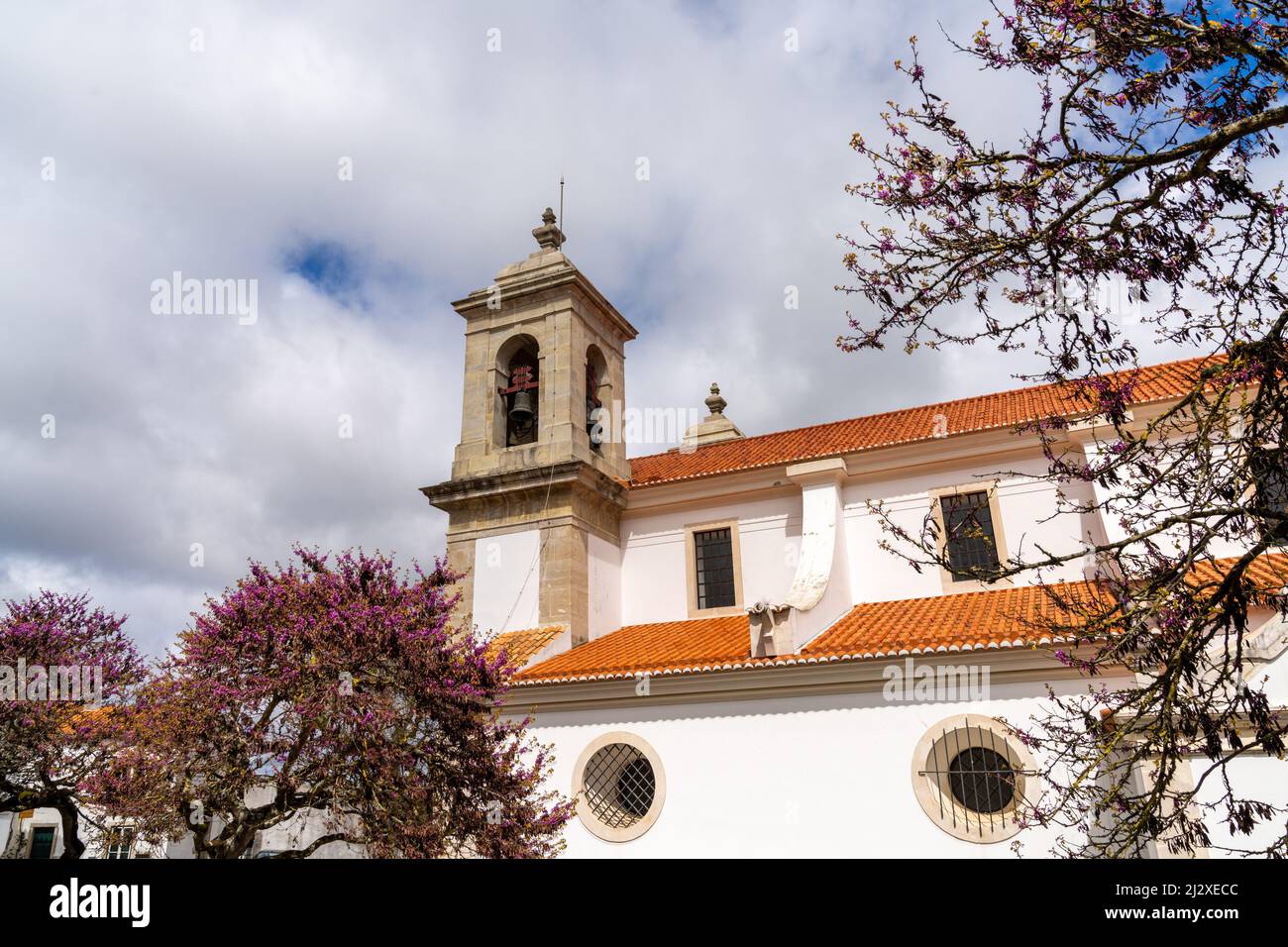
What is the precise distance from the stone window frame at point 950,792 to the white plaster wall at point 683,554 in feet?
16.5

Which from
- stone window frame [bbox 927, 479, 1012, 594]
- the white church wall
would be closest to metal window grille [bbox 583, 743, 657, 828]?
stone window frame [bbox 927, 479, 1012, 594]

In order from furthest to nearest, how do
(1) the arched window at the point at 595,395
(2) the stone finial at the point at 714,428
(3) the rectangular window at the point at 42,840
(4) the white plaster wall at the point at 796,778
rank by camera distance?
(2) the stone finial at the point at 714,428 → (3) the rectangular window at the point at 42,840 → (1) the arched window at the point at 595,395 → (4) the white plaster wall at the point at 796,778

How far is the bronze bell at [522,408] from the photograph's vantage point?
17.2 meters

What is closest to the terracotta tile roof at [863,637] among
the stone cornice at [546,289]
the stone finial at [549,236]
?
the stone cornice at [546,289]

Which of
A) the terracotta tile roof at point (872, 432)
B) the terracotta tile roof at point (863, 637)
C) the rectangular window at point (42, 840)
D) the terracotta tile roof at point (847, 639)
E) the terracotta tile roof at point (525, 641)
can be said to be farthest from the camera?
the rectangular window at point (42, 840)

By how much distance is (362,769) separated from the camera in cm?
848

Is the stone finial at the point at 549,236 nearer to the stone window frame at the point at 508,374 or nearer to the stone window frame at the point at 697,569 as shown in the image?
the stone window frame at the point at 508,374

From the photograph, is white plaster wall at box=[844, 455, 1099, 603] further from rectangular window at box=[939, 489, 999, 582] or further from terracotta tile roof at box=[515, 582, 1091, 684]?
terracotta tile roof at box=[515, 582, 1091, 684]

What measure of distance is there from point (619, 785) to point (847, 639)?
399cm

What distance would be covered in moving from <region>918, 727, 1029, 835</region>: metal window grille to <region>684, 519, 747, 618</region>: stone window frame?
5.40 m

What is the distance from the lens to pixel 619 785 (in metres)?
12.2
